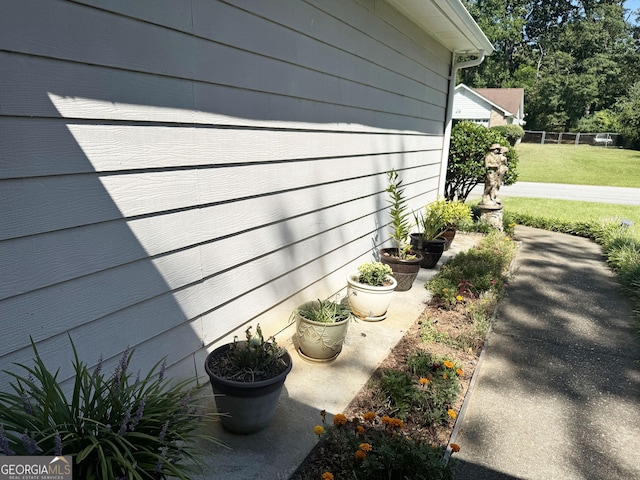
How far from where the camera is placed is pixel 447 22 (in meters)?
5.16

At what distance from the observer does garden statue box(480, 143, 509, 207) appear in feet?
24.9

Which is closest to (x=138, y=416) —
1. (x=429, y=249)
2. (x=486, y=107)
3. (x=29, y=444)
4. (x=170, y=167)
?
(x=29, y=444)

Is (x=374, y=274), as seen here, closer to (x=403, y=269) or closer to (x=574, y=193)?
(x=403, y=269)

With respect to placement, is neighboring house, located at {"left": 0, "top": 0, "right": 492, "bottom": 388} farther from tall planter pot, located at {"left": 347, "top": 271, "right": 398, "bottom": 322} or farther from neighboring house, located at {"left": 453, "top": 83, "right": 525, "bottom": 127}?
neighboring house, located at {"left": 453, "top": 83, "right": 525, "bottom": 127}

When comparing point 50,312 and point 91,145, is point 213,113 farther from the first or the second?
point 50,312

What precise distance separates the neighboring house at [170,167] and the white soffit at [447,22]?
87 centimetres

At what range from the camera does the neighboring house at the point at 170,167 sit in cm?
157

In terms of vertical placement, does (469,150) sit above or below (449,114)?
below

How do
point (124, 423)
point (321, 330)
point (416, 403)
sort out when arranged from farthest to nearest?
point (321, 330)
point (416, 403)
point (124, 423)

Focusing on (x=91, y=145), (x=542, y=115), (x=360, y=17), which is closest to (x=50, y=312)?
(x=91, y=145)

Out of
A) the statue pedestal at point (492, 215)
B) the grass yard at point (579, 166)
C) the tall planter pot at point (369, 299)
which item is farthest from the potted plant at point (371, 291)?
the grass yard at point (579, 166)

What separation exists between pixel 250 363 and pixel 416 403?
1.10m

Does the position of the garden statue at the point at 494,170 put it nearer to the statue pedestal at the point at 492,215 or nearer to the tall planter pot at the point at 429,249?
the statue pedestal at the point at 492,215

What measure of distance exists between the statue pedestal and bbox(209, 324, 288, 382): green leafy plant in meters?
6.42
